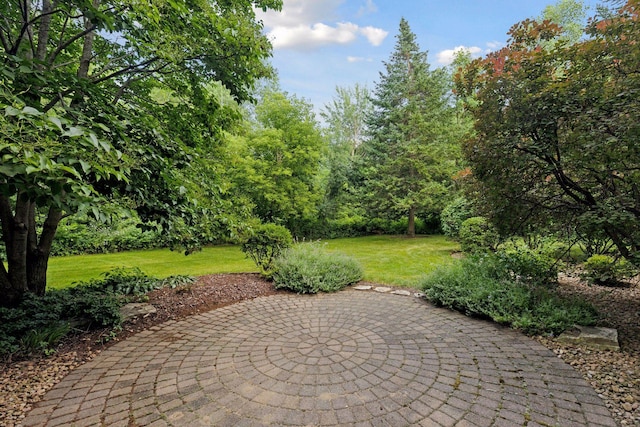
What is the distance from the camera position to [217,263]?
8688 mm

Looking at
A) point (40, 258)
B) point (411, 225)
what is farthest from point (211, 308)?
point (411, 225)

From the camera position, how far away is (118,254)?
10430mm

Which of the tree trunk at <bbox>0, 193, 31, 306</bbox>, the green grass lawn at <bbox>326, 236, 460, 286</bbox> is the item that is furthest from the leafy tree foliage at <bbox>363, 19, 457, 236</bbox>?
the tree trunk at <bbox>0, 193, 31, 306</bbox>

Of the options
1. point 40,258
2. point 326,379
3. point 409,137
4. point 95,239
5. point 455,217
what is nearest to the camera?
point 326,379

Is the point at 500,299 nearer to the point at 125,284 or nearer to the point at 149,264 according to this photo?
the point at 125,284

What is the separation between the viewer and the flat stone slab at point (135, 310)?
3951 millimetres

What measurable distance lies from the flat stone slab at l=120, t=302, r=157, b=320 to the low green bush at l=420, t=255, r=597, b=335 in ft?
13.3

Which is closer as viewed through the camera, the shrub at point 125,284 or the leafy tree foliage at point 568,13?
the shrub at point 125,284

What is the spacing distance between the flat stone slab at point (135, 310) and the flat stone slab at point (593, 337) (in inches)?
196

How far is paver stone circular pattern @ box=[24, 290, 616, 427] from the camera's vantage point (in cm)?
206

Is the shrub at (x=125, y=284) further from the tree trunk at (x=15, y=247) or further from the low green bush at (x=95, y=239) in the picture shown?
the low green bush at (x=95, y=239)

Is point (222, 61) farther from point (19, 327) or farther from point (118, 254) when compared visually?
point (118, 254)

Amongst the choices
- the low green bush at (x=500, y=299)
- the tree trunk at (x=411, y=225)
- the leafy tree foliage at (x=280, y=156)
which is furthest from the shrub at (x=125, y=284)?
the tree trunk at (x=411, y=225)

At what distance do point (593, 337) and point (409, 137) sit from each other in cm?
1179
